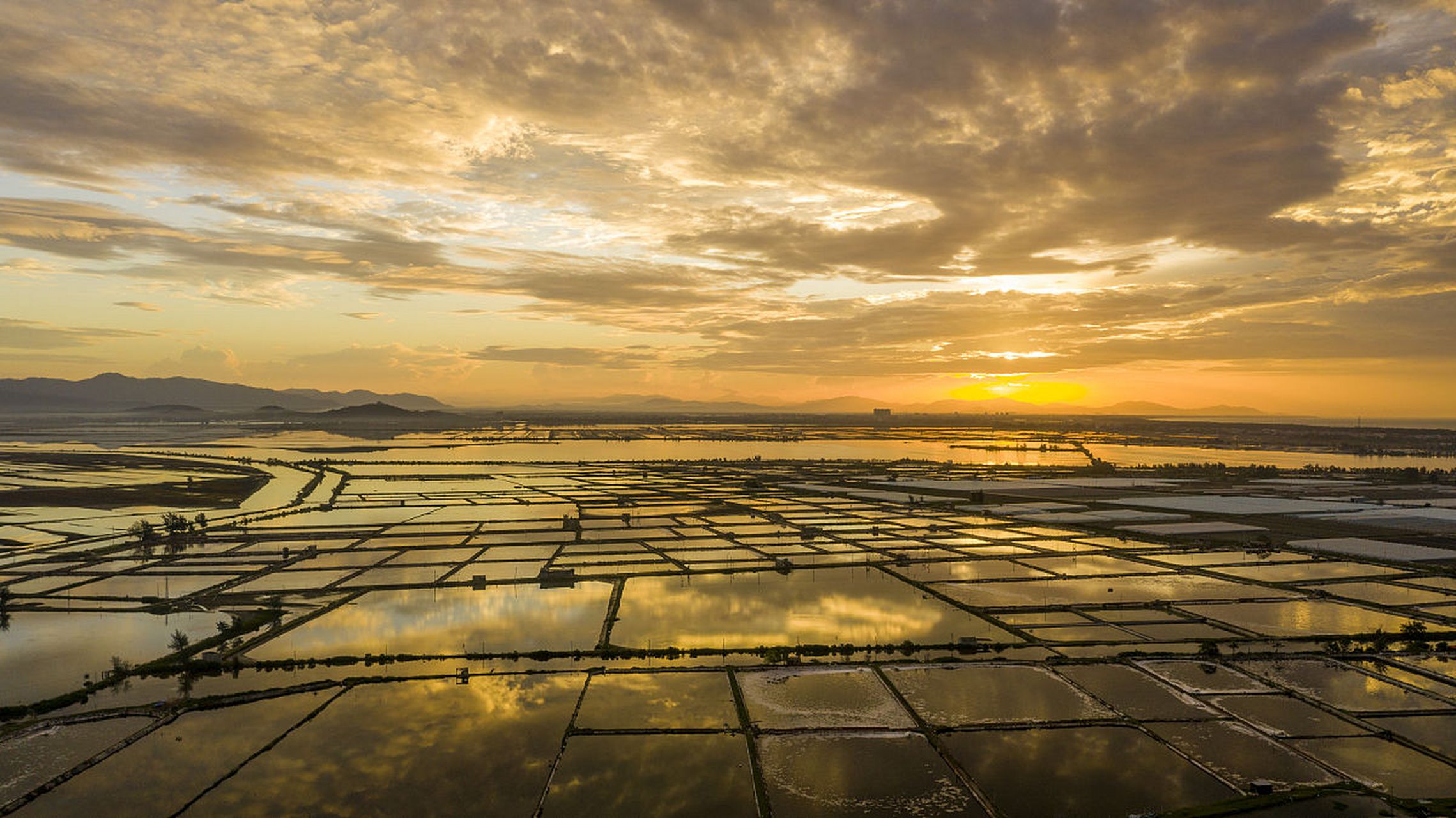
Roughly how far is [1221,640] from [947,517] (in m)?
26.0

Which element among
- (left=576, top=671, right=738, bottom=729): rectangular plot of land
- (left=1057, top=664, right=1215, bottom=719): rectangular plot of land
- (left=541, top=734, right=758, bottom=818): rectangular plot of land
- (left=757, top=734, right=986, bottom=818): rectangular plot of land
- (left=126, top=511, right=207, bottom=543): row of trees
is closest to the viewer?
(left=541, top=734, right=758, bottom=818): rectangular plot of land

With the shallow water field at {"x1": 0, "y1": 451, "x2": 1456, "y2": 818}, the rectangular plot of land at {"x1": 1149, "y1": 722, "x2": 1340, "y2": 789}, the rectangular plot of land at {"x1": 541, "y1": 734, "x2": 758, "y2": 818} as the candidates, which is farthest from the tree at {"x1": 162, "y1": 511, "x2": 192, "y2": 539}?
the rectangular plot of land at {"x1": 1149, "y1": 722, "x2": 1340, "y2": 789}

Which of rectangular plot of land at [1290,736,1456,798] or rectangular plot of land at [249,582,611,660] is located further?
rectangular plot of land at [249,582,611,660]

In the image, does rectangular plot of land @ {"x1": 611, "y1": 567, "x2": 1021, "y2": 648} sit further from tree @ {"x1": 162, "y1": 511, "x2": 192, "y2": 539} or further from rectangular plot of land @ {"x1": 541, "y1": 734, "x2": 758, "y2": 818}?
tree @ {"x1": 162, "y1": 511, "x2": 192, "y2": 539}

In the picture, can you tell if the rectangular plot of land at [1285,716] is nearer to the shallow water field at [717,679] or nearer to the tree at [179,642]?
the shallow water field at [717,679]

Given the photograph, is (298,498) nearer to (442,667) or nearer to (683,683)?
(442,667)

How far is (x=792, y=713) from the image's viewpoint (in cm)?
1820

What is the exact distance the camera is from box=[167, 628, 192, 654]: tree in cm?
2227

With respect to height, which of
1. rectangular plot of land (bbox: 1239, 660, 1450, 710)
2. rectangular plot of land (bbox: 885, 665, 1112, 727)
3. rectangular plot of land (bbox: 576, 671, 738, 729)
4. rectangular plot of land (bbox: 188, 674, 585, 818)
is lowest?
rectangular plot of land (bbox: 188, 674, 585, 818)

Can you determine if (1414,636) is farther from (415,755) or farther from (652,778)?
(415,755)

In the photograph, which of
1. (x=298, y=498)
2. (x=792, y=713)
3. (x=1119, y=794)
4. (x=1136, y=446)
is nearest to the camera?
(x=1119, y=794)

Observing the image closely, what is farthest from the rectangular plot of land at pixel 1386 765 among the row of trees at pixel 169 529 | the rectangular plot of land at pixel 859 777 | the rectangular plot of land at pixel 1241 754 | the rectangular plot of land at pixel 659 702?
the row of trees at pixel 169 529

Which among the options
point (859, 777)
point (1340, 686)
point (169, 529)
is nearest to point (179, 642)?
point (859, 777)

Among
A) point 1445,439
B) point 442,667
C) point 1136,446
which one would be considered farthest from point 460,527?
point 1445,439
